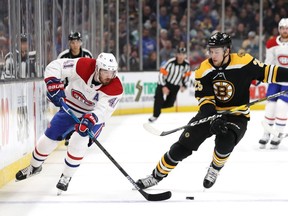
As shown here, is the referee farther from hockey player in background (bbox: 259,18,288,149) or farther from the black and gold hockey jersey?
the black and gold hockey jersey

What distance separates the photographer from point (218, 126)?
175 inches

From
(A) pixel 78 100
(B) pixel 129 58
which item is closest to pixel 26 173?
(A) pixel 78 100

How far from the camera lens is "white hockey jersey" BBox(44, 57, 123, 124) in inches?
179

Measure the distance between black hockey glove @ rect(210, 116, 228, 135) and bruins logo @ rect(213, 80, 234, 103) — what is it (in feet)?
0.78

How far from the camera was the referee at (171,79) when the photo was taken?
993cm

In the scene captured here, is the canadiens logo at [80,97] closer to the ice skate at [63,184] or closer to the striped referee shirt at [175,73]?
the ice skate at [63,184]

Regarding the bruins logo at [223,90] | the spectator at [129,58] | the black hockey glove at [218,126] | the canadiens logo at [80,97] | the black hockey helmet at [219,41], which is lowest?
the spectator at [129,58]

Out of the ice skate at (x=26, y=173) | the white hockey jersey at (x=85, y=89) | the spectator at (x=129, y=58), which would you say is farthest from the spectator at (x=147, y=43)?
the ice skate at (x=26, y=173)

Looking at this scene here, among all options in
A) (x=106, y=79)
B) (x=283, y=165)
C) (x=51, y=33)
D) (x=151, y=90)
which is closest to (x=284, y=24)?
(x=283, y=165)

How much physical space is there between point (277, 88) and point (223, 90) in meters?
2.47

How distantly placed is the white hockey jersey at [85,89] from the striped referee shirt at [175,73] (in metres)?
5.05

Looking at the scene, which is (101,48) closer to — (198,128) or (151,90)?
(151,90)

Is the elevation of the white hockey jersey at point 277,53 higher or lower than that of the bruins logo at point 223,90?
lower

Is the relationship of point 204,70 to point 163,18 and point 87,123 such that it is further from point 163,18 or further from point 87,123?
point 163,18
